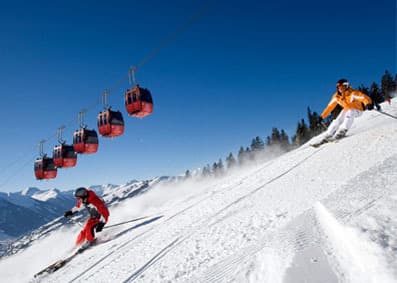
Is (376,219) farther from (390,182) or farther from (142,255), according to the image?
(142,255)

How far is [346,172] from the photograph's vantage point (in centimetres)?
718

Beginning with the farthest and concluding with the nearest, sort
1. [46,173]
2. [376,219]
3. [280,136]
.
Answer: [280,136] → [46,173] → [376,219]

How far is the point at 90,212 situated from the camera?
10188 mm

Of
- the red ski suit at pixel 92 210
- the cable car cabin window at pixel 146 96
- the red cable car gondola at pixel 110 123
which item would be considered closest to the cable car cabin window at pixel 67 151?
the red cable car gondola at pixel 110 123

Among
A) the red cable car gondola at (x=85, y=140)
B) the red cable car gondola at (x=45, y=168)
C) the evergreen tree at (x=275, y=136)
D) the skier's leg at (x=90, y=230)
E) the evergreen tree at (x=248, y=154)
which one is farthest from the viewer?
the evergreen tree at (x=248, y=154)

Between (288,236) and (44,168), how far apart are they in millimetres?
25987

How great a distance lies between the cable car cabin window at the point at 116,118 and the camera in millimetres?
17481

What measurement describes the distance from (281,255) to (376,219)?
1453mm

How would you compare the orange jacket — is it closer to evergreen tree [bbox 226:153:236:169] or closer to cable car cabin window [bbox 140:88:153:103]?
cable car cabin window [bbox 140:88:153:103]

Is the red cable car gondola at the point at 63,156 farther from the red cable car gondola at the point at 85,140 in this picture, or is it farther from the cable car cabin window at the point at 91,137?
the cable car cabin window at the point at 91,137

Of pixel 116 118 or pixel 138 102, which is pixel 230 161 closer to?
pixel 116 118

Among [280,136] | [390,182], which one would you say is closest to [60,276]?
[390,182]

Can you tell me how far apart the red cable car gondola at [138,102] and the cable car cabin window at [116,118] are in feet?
7.23

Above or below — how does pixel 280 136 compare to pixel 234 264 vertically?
above
